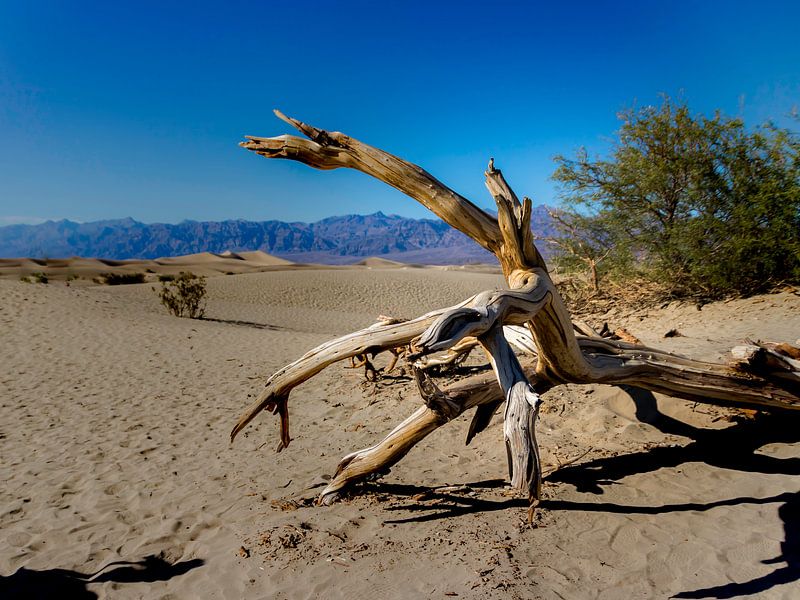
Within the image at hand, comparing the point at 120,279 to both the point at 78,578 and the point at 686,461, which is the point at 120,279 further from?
the point at 686,461

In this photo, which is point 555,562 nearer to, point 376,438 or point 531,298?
point 531,298

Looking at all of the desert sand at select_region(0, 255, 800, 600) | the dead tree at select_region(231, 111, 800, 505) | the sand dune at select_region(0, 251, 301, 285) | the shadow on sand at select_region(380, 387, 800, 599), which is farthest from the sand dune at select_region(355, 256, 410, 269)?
the dead tree at select_region(231, 111, 800, 505)

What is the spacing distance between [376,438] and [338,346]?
2.90 metres

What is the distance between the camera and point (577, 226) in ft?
42.4

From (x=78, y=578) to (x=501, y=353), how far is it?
10.8 ft

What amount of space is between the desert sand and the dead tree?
60 cm

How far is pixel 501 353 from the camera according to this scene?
9.56 ft

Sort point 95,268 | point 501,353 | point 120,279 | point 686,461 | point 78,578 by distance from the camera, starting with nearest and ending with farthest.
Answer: point 501,353
point 78,578
point 686,461
point 120,279
point 95,268

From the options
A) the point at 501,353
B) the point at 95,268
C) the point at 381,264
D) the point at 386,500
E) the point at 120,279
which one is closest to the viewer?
the point at 501,353

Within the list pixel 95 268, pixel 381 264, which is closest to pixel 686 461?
pixel 95 268

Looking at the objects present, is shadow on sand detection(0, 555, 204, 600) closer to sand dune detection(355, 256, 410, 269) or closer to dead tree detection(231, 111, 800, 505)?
dead tree detection(231, 111, 800, 505)

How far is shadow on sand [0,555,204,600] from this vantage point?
3.19m

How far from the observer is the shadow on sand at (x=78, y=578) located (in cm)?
319

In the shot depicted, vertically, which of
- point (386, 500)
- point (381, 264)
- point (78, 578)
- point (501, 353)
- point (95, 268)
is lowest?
point (95, 268)
